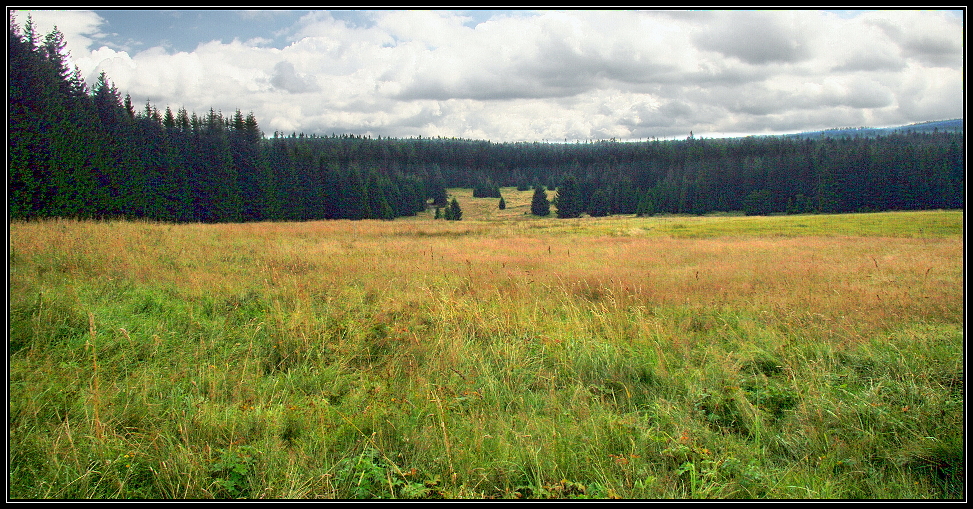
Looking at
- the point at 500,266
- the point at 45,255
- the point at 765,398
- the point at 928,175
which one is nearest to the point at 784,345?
the point at 765,398

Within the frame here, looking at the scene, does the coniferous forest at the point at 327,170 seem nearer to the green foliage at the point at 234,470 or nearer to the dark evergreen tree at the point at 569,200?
the dark evergreen tree at the point at 569,200

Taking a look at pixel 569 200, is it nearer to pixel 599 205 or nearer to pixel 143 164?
pixel 599 205

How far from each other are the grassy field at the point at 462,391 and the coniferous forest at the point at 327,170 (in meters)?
1.95

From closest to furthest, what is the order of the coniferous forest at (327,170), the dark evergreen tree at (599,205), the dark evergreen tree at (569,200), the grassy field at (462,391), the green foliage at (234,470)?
1. the green foliage at (234,470)
2. the grassy field at (462,391)
3. the coniferous forest at (327,170)
4. the dark evergreen tree at (569,200)
5. the dark evergreen tree at (599,205)

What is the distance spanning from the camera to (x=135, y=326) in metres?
5.28

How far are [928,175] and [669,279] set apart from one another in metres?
99.6

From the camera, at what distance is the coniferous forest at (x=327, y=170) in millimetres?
27391

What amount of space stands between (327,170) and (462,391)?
72146 millimetres

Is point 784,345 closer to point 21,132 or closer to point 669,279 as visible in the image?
point 669,279

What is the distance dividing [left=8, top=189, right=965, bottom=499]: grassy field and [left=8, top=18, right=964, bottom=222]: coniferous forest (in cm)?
195

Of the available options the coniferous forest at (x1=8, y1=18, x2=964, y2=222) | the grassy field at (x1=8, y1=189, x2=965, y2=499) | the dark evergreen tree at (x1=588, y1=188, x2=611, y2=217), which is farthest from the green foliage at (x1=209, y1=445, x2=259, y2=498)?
the dark evergreen tree at (x1=588, y1=188, x2=611, y2=217)

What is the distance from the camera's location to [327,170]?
232 feet

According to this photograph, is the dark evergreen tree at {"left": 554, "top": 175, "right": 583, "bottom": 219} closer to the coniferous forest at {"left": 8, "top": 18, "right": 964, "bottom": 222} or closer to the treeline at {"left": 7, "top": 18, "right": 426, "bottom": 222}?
the coniferous forest at {"left": 8, "top": 18, "right": 964, "bottom": 222}

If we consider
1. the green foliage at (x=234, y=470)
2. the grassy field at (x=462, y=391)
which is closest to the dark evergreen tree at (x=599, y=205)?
the grassy field at (x=462, y=391)
